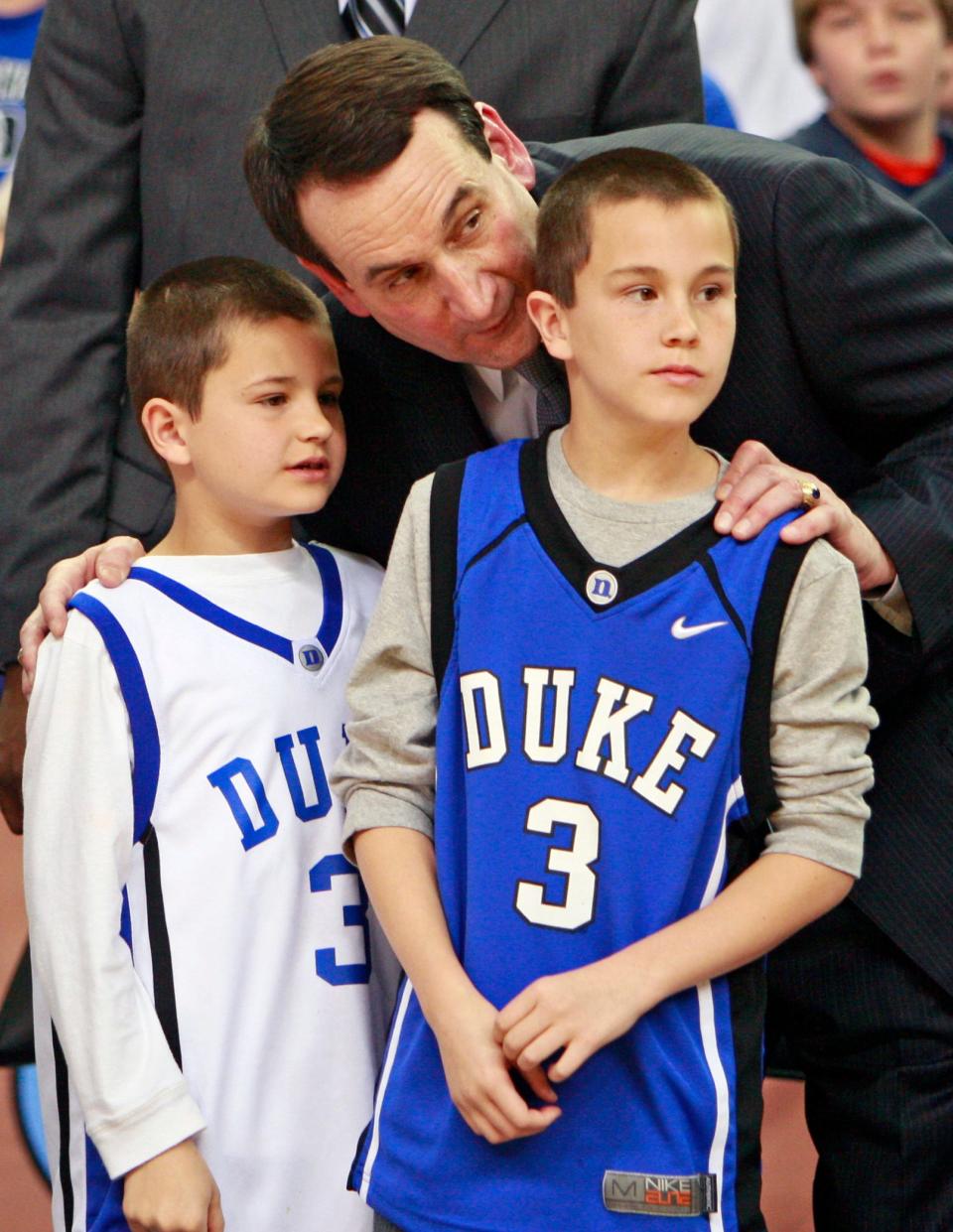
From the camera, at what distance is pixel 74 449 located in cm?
210

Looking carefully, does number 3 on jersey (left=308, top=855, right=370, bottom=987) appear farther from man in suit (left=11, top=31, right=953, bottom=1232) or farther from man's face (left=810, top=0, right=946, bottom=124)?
man's face (left=810, top=0, right=946, bottom=124)

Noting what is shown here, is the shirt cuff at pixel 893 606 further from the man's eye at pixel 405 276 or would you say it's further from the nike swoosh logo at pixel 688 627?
the man's eye at pixel 405 276

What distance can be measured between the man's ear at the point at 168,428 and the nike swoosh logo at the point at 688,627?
582mm


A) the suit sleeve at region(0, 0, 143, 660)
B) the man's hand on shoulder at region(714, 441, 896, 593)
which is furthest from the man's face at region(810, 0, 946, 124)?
the man's hand on shoulder at region(714, 441, 896, 593)

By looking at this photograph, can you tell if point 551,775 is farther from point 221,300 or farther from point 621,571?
point 221,300

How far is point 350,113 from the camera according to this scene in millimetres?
1656

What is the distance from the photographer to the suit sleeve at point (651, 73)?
214cm

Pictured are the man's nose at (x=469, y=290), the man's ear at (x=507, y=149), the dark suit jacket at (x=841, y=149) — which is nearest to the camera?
the man's nose at (x=469, y=290)

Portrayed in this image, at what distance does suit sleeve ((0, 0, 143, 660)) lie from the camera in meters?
2.09

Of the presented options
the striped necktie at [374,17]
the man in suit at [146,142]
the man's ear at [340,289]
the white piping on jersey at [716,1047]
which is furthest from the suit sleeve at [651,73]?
the white piping on jersey at [716,1047]

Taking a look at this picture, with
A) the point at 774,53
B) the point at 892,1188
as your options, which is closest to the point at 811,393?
the point at 892,1188

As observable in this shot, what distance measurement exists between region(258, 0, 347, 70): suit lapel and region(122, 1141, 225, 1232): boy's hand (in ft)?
4.29

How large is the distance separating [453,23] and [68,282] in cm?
57

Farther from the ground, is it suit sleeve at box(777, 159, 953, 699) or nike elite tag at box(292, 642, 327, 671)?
suit sleeve at box(777, 159, 953, 699)
